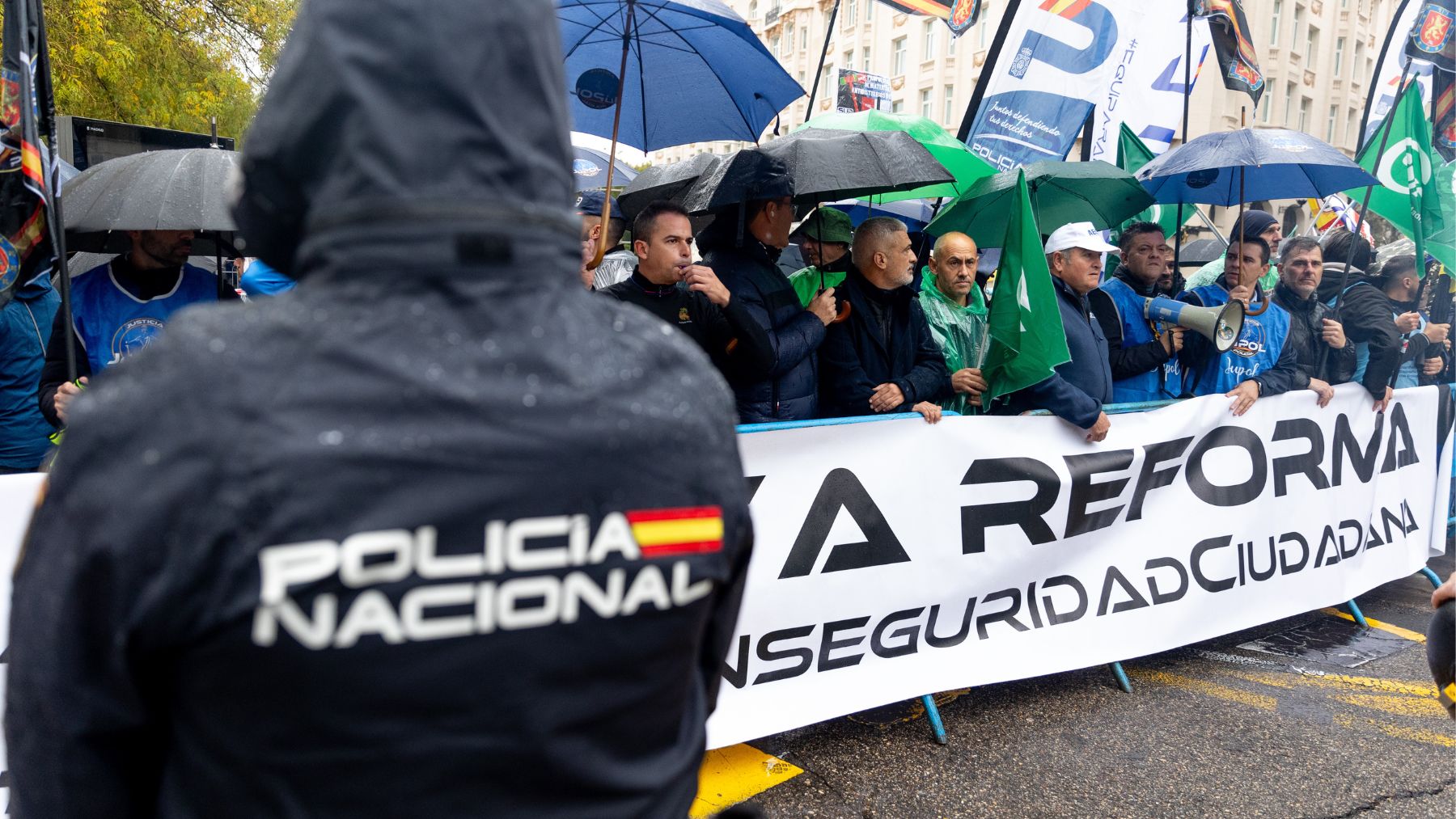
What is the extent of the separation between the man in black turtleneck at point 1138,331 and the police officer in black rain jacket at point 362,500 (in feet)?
15.8

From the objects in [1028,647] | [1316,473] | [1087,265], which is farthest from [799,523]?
[1316,473]

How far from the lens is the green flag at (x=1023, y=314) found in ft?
14.6

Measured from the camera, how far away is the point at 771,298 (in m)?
4.38

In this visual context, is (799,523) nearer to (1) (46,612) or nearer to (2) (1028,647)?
(2) (1028,647)

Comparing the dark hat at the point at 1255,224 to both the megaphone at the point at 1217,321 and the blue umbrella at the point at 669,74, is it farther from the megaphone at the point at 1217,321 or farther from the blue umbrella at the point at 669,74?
the blue umbrella at the point at 669,74

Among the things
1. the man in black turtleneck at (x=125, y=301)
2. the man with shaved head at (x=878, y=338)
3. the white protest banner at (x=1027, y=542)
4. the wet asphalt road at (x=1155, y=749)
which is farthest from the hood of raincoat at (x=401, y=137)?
the man with shaved head at (x=878, y=338)

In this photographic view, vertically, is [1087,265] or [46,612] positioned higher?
[46,612]

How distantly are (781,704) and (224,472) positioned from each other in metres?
3.07

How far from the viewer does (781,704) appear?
12.2 ft

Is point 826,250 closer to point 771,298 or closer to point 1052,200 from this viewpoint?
point 771,298

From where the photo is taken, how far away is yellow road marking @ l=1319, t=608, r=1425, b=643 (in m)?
5.43

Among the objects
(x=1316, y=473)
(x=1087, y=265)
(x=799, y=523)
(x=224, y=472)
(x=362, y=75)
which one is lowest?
(x=1316, y=473)

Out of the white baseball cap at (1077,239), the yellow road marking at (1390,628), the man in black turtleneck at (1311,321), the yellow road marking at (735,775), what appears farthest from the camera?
the man in black turtleneck at (1311,321)

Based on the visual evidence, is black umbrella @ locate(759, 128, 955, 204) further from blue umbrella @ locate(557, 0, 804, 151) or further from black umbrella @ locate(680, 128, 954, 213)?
blue umbrella @ locate(557, 0, 804, 151)
